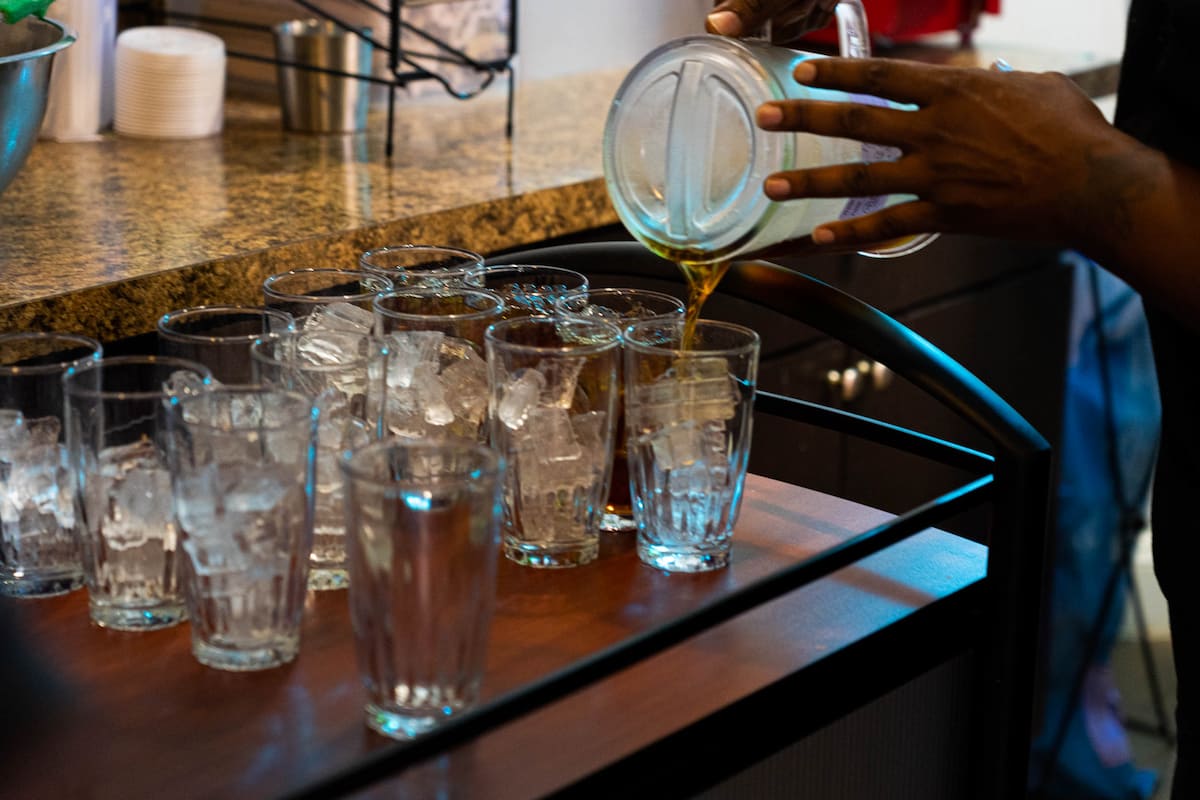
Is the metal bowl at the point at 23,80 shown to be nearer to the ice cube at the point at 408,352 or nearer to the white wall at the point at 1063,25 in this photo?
the ice cube at the point at 408,352

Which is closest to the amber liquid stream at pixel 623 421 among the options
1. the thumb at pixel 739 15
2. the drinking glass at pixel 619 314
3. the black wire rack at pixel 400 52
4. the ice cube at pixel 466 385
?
the drinking glass at pixel 619 314

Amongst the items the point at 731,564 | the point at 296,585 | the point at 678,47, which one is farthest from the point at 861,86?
the point at 296,585

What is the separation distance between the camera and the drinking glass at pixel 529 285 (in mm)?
966

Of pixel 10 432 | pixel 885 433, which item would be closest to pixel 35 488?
pixel 10 432

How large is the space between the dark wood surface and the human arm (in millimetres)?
218

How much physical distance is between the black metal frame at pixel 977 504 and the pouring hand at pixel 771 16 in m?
0.20

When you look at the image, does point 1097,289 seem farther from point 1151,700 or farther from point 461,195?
point 461,195

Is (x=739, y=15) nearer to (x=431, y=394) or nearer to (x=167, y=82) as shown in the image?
(x=431, y=394)

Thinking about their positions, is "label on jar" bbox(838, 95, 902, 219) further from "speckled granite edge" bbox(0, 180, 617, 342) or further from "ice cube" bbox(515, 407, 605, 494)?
"speckled granite edge" bbox(0, 180, 617, 342)

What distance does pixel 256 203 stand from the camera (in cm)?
155

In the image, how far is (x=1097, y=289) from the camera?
105 inches

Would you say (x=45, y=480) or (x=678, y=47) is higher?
(x=678, y=47)

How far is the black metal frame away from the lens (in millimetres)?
745

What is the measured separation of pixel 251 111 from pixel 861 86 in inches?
56.1
